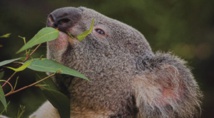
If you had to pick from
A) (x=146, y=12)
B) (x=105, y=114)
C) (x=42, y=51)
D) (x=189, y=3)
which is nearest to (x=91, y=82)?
(x=105, y=114)

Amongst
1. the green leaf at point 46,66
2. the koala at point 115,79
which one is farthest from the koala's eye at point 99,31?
the green leaf at point 46,66

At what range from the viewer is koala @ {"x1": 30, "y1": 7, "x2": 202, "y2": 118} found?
4.40 meters

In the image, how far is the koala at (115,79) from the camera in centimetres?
440

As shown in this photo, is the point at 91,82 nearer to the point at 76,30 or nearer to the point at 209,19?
the point at 76,30

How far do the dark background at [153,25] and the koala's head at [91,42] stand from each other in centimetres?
357

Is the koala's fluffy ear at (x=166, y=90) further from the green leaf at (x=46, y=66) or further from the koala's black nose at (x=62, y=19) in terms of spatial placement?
the green leaf at (x=46, y=66)

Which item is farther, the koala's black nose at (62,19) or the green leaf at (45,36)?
the koala's black nose at (62,19)

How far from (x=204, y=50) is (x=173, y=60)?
5.27 m

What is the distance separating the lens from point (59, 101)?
4.20 metres

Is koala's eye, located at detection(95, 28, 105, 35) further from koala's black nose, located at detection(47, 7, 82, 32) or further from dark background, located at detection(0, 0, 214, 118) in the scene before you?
dark background, located at detection(0, 0, 214, 118)

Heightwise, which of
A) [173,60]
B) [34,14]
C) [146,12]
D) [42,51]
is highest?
[146,12]

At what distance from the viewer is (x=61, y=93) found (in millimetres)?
4188

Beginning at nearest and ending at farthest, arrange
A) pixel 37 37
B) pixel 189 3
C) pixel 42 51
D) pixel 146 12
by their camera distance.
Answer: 1. pixel 37 37
2. pixel 42 51
3. pixel 146 12
4. pixel 189 3

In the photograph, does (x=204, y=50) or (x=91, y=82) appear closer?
(x=91, y=82)
